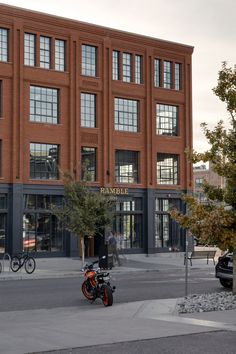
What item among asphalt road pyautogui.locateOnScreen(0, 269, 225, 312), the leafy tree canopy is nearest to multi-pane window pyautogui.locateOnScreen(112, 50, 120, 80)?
asphalt road pyautogui.locateOnScreen(0, 269, 225, 312)

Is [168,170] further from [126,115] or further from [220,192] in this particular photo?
[220,192]

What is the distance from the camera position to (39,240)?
3997 centimetres

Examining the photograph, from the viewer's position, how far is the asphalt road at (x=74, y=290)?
17.8m

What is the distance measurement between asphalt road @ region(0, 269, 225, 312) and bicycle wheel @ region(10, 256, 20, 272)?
3292 millimetres

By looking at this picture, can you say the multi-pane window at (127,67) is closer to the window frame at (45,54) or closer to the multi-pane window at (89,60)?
the multi-pane window at (89,60)

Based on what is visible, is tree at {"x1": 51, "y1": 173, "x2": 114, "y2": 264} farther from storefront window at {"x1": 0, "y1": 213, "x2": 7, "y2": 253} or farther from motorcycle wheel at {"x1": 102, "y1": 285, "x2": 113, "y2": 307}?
motorcycle wheel at {"x1": 102, "y1": 285, "x2": 113, "y2": 307}

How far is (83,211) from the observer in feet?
104

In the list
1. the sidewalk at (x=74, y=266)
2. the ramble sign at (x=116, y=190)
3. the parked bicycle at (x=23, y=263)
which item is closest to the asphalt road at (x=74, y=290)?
the sidewalk at (x=74, y=266)

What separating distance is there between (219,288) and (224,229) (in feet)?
22.2

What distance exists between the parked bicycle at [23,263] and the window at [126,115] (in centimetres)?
1621

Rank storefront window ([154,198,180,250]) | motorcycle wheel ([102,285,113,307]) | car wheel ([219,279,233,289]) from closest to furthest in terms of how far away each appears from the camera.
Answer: motorcycle wheel ([102,285,113,307]), car wheel ([219,279,233,289]), storefront window ([154,198,180,250])

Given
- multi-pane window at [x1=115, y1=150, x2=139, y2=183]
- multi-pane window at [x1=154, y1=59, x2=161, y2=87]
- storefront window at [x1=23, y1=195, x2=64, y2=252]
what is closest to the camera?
storefront window at [x1=23, y1=195, x2=64, y2=252]

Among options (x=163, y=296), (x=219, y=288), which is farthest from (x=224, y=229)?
(x=219, y=288)

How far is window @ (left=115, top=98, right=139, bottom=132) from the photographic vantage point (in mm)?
44031
